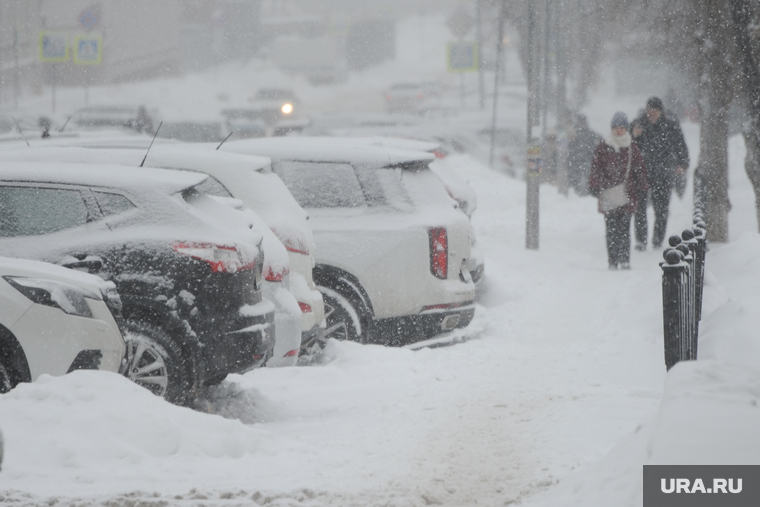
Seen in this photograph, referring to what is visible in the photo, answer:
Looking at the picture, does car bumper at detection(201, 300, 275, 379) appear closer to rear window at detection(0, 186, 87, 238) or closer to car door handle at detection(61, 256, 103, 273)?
car door handle at detection(61, 256, 103, 273)

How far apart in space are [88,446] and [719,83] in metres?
10.7

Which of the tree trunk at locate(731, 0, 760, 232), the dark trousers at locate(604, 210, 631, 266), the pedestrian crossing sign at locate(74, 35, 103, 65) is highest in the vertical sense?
the pedestrian crossing sign at locate(74, 35, 103, 65)

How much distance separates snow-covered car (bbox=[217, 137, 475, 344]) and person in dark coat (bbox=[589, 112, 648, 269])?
528cm

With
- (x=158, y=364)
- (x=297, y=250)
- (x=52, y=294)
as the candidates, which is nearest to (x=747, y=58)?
(x=297, y=250)

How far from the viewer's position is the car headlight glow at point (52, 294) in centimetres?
530

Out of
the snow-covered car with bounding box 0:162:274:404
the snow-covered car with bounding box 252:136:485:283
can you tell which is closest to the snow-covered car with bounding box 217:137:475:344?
the snow-covered car with bounding box 252:136:485:283

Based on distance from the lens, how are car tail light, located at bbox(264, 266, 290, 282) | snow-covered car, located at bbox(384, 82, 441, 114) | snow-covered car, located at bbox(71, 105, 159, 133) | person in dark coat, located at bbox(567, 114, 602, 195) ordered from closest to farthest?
car tail light, located at bbox(264, 266, 290, 282) → person in dark coat, located at bbox(567, 114, 602, 195) → snow-covered car, located at bbox(71, 105, 159, 133) → snow-covered car, located at bbox(384, 82, 441, 114)

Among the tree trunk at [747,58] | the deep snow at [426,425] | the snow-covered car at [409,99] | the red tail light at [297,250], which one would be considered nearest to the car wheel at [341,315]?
the deep snow at [426,425]

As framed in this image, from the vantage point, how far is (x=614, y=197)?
13453mm

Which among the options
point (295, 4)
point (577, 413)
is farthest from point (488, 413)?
point (295, 4)

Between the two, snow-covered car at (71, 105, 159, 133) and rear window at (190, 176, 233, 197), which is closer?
rear window at (190, 176, 233, 197)

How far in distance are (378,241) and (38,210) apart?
2826mm

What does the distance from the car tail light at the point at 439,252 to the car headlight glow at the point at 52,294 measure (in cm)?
352

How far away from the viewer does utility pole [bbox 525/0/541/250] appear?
15.2 m
